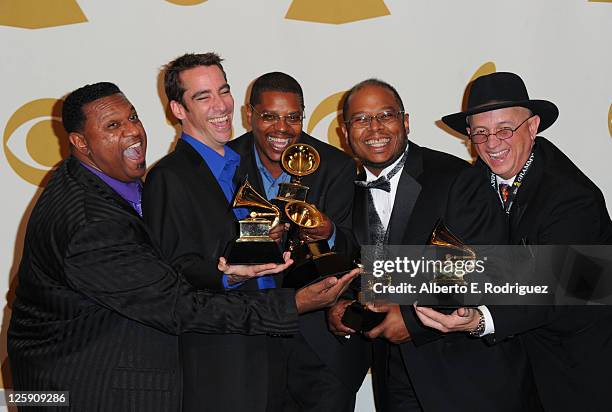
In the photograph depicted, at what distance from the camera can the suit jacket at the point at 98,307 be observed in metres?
3.04

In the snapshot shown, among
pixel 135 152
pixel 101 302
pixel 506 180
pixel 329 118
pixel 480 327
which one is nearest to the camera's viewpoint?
pixel 101 302

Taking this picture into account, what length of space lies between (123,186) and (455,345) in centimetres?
185

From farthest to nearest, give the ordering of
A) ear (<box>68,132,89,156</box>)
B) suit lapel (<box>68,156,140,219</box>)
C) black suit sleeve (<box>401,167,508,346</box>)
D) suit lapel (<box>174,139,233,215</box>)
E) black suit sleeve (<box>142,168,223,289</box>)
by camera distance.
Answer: black suit sleeve (<box>401,167,508,346</box>) < suit lapel (<box>174,139,233,215</box>) < black suit sleeve (<box>142,168,223,289</box>) < ear (<box>68,132,89,156</box>) < suit lapel (<box>68,156,140,219</box>)

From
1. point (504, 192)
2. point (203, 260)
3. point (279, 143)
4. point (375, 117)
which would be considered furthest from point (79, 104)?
point (504, 192)

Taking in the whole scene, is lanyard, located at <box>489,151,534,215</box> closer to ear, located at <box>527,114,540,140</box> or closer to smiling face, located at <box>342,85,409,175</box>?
ear, located at <box>527,114,540,140</box>

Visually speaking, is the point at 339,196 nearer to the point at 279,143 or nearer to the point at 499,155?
the point at 279,143

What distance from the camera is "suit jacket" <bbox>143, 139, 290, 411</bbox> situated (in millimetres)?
3498

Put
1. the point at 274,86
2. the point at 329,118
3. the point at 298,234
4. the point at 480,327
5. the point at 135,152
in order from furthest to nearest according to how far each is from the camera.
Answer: the point at 329,118 → the point at 274,86 → the point at 298,234 → the point at 480,327 → the point at 135,152

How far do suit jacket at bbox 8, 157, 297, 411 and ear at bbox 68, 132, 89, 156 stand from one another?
0.30 feet

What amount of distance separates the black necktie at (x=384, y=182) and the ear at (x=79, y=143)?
1.48 meters

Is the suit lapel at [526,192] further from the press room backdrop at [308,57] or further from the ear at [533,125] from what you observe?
the press room backdrop at [308,57]

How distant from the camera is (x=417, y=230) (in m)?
3.80

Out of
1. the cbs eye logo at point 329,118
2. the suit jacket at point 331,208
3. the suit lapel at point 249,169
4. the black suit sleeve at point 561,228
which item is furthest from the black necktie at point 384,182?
the cbs eye logo at point 329,118

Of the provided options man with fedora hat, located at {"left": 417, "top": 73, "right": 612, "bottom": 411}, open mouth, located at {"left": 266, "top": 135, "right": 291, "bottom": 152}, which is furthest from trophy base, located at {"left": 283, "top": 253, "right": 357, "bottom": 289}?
open mouth, located at {"left": 266, "top": 135, "right": 291, "bottom": 152}
